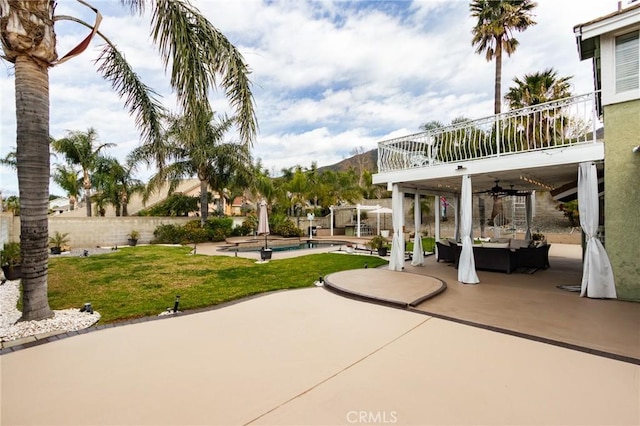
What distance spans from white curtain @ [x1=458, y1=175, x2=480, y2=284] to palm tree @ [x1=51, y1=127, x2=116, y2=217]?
22165 mm

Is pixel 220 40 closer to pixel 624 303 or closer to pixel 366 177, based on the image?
pixel 624 303

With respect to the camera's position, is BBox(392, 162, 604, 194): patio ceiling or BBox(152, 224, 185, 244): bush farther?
BBox(152, 224, 185, 244): bush

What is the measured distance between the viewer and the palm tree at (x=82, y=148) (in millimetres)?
18625

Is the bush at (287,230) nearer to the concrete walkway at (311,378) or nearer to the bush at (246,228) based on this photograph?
the bush at (246,228)

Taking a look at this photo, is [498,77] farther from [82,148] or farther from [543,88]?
[82,148]

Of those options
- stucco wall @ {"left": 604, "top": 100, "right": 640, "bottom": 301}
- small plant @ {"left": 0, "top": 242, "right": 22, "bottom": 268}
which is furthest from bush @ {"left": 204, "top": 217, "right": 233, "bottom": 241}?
stucco wall @ {"left": 604, "top": 100, "right": 640, "bottom": 301}

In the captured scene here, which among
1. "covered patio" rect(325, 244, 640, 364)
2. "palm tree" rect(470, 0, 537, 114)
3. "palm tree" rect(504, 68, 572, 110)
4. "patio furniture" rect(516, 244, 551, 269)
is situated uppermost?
"palm tree" rect(470, 0, 537, 114)

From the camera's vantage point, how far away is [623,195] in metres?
5.86

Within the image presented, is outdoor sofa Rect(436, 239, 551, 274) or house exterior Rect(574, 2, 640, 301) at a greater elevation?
house exterior Rect(574, 2, 640, 301)

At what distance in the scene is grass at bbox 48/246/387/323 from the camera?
19.4 feet

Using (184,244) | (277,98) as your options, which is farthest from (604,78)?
(184,244)

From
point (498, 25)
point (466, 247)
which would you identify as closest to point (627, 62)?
point (466, 247)

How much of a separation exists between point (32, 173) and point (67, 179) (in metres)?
22.9

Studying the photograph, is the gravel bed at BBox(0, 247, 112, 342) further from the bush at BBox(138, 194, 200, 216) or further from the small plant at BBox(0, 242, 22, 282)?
the bush at BBox(138, 194, 200, 216)
